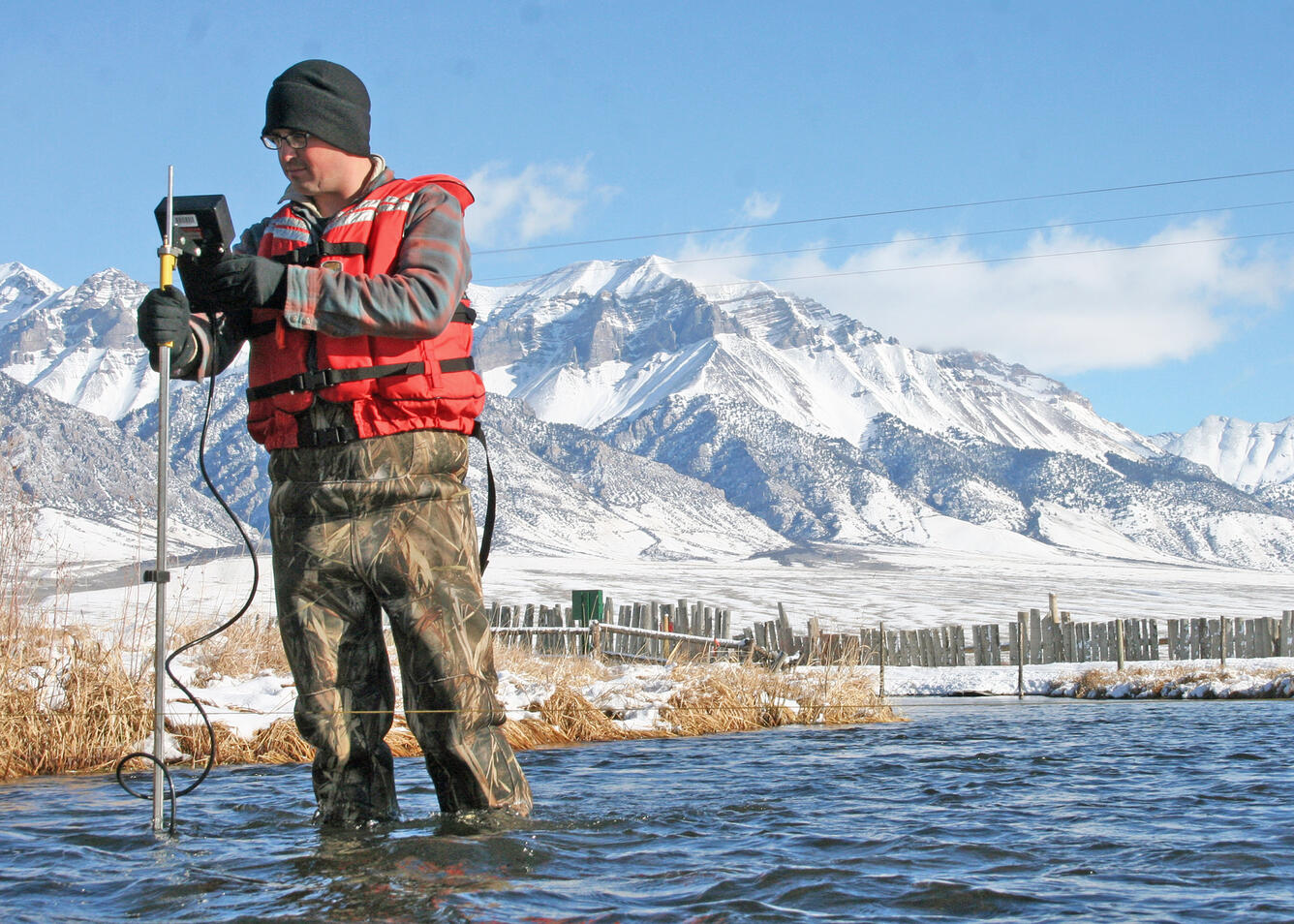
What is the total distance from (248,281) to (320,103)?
0.61 metres

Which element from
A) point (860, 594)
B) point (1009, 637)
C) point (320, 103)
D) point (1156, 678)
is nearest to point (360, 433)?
point (320, 103)

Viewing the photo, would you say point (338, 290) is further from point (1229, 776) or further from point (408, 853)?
point (1229, 776)

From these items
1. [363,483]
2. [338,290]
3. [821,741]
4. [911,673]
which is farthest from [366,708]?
[911,673]

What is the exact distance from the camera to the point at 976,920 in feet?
8.68

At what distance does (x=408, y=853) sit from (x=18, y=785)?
9.45 feet

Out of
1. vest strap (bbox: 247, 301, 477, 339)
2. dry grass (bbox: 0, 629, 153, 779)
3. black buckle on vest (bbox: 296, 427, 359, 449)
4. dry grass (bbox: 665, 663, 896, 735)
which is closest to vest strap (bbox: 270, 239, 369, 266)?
vest strap (bbox: 247, 301, 477, 339)

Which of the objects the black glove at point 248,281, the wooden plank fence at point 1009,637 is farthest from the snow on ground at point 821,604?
the black glove at point 248,281

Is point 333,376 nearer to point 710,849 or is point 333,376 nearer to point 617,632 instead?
point 710,849

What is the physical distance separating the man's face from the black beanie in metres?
0.03

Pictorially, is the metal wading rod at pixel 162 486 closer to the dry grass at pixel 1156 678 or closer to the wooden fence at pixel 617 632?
the wooden fence at pixel 617 632

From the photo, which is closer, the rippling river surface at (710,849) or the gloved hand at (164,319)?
the rippling river surface at (710,849)

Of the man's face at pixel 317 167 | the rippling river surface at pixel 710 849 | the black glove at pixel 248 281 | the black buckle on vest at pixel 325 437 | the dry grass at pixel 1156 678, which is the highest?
the man's face at pixel 317 167

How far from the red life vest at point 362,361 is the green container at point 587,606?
56.5 ft

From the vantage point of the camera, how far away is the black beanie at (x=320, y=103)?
346cm
